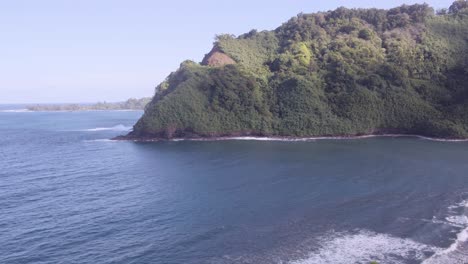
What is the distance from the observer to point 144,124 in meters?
70.8

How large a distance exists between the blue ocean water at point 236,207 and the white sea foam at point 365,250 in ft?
0.33

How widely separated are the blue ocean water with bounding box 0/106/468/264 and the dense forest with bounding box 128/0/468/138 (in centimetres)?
1767

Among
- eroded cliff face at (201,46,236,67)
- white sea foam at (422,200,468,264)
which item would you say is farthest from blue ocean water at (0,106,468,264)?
eroded cliff face at (201,46,236,67)

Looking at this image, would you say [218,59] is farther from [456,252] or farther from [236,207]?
[456,252]

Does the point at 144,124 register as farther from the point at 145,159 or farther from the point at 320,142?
the point at 320,142

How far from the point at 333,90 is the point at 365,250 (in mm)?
55662

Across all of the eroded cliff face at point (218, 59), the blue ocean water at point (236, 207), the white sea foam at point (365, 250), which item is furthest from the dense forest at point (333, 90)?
the white sea foam at point (365, 250)

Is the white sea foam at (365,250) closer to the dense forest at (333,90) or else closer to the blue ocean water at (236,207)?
the blue ocean water at (236,207)

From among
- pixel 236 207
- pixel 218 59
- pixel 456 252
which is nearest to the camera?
pixel 456 252

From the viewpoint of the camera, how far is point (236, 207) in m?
30.3

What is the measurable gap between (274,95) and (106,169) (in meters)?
40.5

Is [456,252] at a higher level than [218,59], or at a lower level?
lower

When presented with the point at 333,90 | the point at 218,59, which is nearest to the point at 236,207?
the point at 333,90

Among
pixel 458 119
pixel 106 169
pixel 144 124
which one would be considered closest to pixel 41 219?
pixel 106 169
